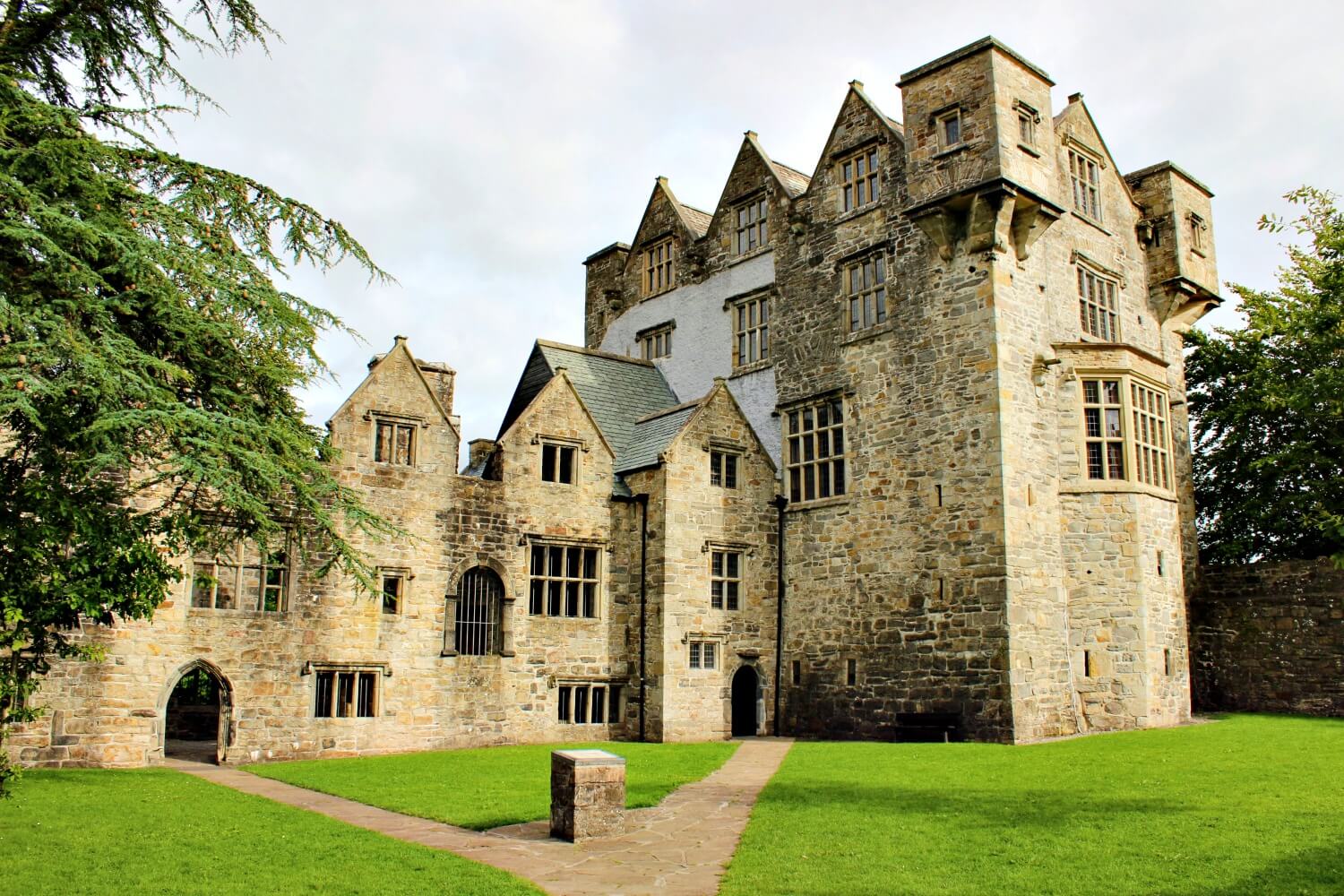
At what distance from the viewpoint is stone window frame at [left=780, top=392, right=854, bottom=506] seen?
94.2 ft

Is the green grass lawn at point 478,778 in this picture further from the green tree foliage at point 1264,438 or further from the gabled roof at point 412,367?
the green tree foliage at point 1264,438

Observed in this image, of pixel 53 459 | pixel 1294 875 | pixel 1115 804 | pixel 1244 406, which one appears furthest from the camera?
pixel 1244 406

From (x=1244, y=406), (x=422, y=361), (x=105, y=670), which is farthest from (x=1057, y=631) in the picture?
(x=105, y=670)

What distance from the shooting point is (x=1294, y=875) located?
10211 millimetres

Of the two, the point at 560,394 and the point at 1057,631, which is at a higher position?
the point at 560,394

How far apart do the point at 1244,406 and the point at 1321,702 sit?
964cm

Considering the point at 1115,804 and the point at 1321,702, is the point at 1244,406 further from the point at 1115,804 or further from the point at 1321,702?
the point at 1115,804

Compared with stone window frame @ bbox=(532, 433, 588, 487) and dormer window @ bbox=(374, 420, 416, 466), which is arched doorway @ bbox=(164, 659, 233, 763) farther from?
stone window frame @ bbox=(532, 433, 588, 487)

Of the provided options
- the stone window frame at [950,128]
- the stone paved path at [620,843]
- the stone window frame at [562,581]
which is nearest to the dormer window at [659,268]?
the stone window frame at [950,128]

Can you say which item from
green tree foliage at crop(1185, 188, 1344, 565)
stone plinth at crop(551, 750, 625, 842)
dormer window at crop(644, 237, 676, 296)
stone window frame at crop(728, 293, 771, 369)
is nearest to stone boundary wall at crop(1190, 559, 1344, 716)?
green tree foliage at crop(1185, 188, 1344, 565)

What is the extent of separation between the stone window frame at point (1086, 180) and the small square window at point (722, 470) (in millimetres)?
11453

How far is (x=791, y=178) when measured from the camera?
3403 centimetres

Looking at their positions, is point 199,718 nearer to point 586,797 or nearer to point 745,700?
point 745,700

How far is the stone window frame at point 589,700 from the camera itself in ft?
88.9
